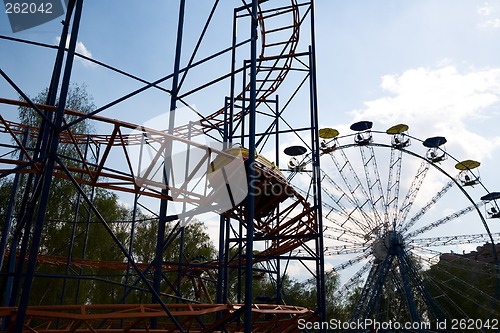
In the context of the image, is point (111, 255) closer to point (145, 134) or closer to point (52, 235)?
point (52, 235)

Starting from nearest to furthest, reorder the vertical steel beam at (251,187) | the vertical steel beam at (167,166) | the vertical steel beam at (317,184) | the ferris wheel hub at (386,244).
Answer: the vertical steel beam at (251,187) → the vertical steel beam at (167,166) → the vertical steel beam at (317,184) → the ferris wheel hub at (386,244)

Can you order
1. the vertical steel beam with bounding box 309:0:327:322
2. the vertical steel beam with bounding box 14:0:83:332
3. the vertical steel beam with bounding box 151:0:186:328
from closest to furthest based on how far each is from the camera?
the vertical steel beam with bounding box 14:0:83:332 → the vertical steel beam with bounding box 151:0:186:328 → the vertical steel beam with bounding box 309:0:327:322

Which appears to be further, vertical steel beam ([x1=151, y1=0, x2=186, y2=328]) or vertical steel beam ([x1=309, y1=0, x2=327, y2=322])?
vertical steel beam ([x1=309, y1=0, x2=327, y2=322])

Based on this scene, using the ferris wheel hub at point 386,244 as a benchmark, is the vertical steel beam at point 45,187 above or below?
below

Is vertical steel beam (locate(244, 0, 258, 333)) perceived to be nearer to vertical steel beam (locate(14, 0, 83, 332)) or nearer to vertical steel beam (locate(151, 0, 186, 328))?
vertical steel beam (locate(151, 0, 186, 328))

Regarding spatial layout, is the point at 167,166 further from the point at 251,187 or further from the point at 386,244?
the point at 386,244

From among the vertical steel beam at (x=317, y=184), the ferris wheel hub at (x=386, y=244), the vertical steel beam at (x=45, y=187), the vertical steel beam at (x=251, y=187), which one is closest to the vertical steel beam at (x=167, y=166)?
the vertical steel beam at (x=251, y=187)

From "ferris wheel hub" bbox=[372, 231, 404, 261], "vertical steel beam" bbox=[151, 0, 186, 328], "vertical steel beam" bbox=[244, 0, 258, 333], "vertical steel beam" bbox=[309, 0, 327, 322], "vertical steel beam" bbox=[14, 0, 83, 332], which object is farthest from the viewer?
"ferris wheel hub" bbox=[372, 231, 404, 261]

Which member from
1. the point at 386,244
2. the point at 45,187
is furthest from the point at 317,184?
the point at 386,244

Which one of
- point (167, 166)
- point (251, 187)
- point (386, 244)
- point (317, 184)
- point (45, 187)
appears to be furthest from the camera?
point (386, 244)

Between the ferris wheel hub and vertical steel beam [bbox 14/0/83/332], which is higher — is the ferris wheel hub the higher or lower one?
the higher one

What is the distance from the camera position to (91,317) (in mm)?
5137

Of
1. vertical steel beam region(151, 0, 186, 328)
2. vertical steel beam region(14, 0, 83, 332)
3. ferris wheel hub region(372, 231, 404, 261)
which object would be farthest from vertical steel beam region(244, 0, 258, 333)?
ferris wheel hub region(372, 231, 404, 261)

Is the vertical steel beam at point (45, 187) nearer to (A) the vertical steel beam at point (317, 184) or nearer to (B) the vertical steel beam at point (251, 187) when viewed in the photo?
(B) the vertical steel beam at point (251, 187)
